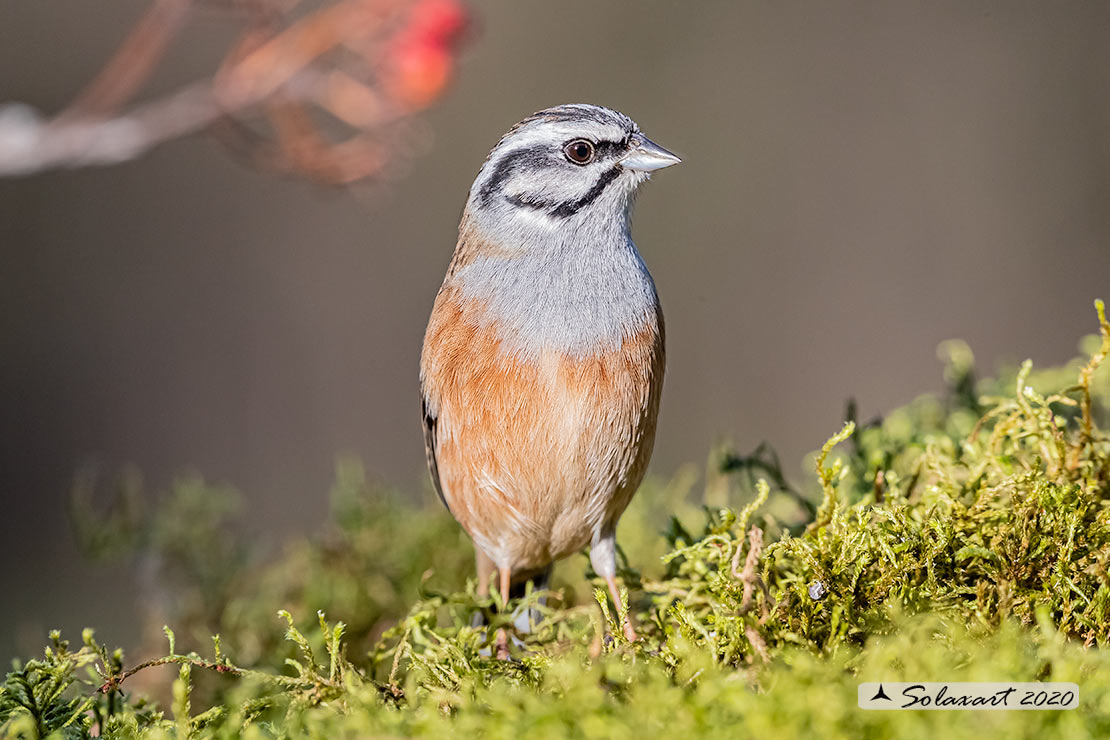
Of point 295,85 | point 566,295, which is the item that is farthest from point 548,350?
point 295,85

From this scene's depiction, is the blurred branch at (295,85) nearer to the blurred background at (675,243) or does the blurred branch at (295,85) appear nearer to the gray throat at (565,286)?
the gray throat at (565,286)

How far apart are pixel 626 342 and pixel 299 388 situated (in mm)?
6000

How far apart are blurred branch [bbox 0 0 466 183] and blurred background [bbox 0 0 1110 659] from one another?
450 centimetres

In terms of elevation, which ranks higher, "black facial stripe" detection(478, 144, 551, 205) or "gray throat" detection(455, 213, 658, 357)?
"black facial stripe" detection(478, 144, 551, 205)

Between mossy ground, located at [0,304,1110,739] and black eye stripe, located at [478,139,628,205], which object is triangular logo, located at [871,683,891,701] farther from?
black eye stripe, located at [478,139,628,205]

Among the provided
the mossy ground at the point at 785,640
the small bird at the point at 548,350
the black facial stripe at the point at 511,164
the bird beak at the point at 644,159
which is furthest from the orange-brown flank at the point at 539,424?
the bird beak at the point at 644,159

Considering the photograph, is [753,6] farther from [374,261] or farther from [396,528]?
[396,528]

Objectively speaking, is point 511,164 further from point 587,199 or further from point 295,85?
point 295,85

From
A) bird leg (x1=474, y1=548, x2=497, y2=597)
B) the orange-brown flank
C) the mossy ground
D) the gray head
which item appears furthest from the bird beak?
bird leg (x1=474, y1=548, x2=497, y2=597)

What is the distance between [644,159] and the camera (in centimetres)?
273

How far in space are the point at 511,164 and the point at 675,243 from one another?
5714mm

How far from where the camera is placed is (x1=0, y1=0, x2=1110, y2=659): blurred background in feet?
24.4

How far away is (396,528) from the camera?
3.27 metres

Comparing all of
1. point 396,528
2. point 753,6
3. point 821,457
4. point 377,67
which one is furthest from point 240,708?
point 753,6
